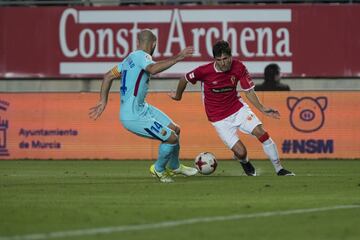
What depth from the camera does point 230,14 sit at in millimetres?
24625

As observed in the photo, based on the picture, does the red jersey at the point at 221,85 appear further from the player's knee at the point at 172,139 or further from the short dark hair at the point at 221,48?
the player's knee at the point at 172,139

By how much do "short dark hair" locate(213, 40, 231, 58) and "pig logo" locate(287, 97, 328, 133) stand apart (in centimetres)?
651

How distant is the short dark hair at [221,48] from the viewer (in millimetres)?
13797

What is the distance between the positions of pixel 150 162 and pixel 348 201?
31.4ft

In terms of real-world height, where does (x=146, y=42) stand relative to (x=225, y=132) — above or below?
above

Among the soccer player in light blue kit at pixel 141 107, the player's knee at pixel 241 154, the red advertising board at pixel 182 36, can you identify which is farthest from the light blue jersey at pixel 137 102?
the red advertising board at pixel 182 36

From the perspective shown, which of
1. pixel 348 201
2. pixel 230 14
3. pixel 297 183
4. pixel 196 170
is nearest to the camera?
pixel 348 201

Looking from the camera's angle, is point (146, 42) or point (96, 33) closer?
point (146, 42)

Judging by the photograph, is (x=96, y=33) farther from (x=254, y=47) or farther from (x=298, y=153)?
(x=298, y=153)

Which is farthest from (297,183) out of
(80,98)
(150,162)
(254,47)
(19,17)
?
(19,17)

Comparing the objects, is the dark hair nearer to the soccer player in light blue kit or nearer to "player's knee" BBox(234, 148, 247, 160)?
"player's knee" BBox(234, 148, 247, 160)

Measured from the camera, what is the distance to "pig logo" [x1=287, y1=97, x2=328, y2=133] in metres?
20.2

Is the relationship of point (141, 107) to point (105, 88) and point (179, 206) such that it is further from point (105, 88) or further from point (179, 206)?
point (179, 206)

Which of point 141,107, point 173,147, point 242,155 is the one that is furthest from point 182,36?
point 173,147
